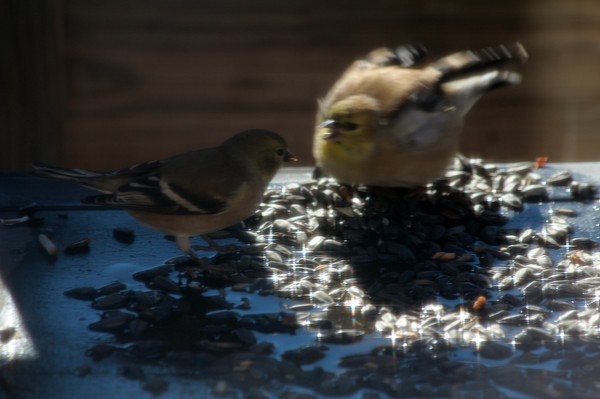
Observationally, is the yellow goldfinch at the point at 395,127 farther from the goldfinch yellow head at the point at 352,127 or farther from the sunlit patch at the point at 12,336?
the sunlit patch at the point at 12,336

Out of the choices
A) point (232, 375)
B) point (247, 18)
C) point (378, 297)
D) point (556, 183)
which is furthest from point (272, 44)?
point (232, 375)

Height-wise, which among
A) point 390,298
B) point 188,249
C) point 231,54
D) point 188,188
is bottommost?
point 390,298

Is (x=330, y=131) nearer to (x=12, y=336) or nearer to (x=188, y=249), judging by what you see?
(x=188, y=249)

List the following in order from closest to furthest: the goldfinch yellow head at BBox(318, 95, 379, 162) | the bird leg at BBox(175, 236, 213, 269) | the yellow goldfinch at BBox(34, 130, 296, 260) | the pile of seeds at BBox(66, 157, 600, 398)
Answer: the pile of seeds at BBox(66, 157, 600, 398) → the bird leg at BBox(175, 236, 213, 269) → the yellow goldfinch at BBox(34, 130, 296, 260) → the goldfinch yellow head at BBox(318, 95, 379, 162)

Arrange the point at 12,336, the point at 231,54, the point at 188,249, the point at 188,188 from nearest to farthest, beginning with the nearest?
the point at 12,336
the point at 188,249
the point at 188,188
the point at 231,54

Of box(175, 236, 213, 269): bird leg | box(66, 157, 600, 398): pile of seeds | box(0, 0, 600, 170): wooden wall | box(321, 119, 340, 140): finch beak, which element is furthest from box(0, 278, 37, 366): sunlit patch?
box(0, 0, 600, 170): wooden wall

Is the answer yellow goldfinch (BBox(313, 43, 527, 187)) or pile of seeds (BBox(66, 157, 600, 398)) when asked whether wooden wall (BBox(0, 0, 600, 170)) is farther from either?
pile of seeds (BBox(66, 157, 600, 398))

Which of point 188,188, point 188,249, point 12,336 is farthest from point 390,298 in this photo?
point 12,336
